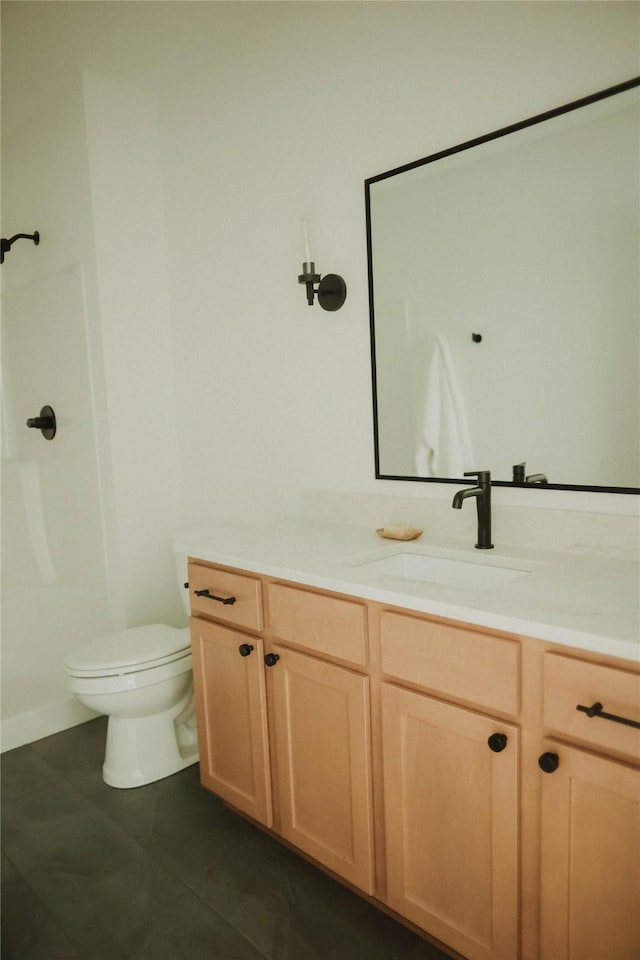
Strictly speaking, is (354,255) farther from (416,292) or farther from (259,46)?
(259,46)

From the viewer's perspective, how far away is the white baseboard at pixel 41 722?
261cm

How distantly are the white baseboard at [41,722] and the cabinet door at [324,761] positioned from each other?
4.31 ft

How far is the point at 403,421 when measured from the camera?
2.07 metres

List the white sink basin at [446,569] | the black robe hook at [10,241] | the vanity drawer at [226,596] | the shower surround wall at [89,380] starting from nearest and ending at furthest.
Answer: the white sink basin at [446,569] < the vanity drawer at [226,596] < the shower surround wall at [89,380] < the black robe hook at [10,241]

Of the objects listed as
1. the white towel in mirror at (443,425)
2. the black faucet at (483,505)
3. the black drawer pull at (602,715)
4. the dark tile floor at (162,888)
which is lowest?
the dark tile floor at (162,888)

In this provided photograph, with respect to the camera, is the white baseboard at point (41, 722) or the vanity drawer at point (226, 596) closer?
the vanity drawer at point (226, 596)

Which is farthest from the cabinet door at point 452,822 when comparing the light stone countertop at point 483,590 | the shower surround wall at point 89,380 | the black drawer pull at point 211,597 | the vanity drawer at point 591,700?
the shower surround wall at point 89,380

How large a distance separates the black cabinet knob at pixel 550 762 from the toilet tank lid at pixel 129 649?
138 centimetres

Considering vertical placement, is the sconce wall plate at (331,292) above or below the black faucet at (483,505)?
above

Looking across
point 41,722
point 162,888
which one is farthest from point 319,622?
point 41,722

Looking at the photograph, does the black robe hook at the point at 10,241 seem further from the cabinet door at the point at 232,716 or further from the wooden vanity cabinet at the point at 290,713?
the cabinet door at the point at 232,716

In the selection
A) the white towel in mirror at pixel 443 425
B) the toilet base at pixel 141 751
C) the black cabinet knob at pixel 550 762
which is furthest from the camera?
the toilet base at pixel 141 751

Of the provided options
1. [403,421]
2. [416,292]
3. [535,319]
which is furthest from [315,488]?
[535,319]

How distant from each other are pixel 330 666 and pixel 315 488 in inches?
34.5
